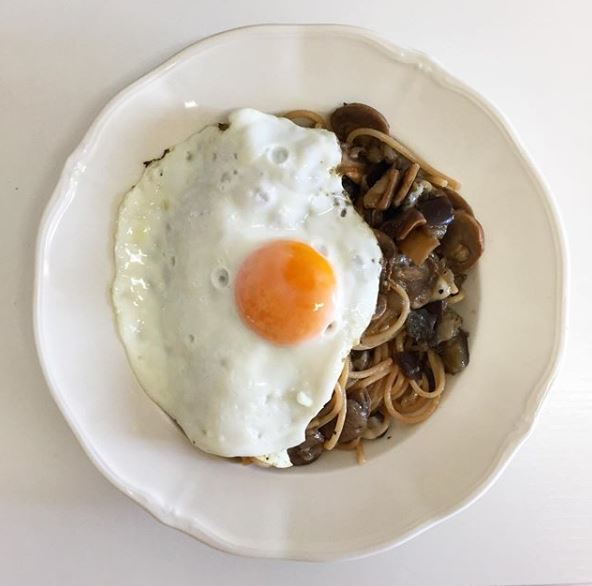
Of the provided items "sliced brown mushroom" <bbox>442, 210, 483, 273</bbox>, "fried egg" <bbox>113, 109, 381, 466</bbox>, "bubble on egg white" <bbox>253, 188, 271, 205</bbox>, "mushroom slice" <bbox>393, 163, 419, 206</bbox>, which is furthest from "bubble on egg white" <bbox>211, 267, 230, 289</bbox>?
"sliced brown mushroom" <bbox>442, 210, 483, 273</bbox>

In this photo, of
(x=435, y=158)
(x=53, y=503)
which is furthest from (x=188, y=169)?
(x=53, y=503)

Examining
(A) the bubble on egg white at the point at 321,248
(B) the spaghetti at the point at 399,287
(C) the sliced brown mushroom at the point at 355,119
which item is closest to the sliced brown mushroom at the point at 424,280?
(B) the spaghetti at the point at 399,287

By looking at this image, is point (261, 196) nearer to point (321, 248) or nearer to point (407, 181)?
point (321, 248)

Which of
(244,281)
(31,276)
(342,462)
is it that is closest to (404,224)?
(244,281)

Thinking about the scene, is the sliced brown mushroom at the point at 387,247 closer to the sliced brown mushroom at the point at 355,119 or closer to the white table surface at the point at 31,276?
the sliced brown mushroom at the point at 355,119

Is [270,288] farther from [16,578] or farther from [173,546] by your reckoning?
[16,578]

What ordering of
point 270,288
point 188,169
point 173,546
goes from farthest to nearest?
point 173,546, point 188,169, point 270,288
